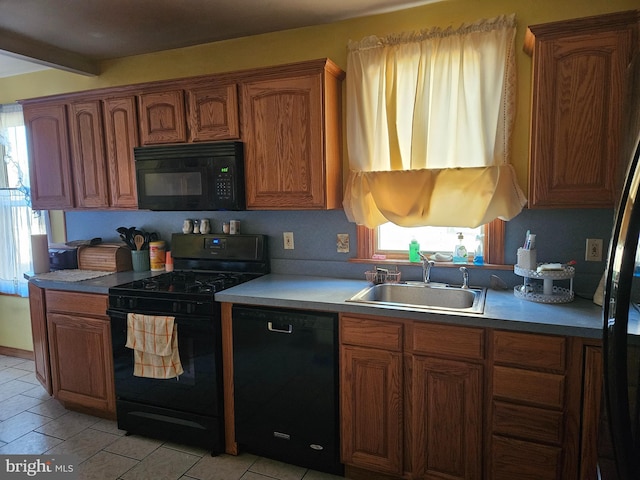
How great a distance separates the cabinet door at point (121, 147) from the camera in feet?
9.45

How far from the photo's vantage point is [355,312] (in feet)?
6.98

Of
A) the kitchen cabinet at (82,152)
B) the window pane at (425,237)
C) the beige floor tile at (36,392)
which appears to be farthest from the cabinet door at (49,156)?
the window pane at (425,237)

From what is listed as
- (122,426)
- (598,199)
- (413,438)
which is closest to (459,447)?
(413,438)

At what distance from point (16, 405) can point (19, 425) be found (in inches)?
14.3

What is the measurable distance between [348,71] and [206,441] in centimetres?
231

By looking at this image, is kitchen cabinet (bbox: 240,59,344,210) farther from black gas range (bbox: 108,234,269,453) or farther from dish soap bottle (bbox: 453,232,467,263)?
dish soap bottle (bbox: 453,232,467,263)

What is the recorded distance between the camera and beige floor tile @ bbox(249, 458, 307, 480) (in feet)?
7.58

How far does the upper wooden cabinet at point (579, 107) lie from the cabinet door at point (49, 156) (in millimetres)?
3000

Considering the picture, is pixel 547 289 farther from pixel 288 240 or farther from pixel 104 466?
pixel 104 466

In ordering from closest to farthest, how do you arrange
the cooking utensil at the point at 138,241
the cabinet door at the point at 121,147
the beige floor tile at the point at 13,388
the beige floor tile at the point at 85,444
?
1. the beige floor tile at the point at 85,444
2. the cabinet door at the point at 121,147
3. the cooking utensil at the point at 138,241
4. the beige floor tile at the point at 13,388

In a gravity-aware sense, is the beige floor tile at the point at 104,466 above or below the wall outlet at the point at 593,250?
below

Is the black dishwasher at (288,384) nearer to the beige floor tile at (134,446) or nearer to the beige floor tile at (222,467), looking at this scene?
the beige floor tile at (222,467)

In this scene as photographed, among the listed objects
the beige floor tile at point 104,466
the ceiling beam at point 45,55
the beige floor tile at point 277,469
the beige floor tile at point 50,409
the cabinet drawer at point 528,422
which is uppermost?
the ceiling beam at point 45,55

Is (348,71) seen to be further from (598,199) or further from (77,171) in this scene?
(77,171)
